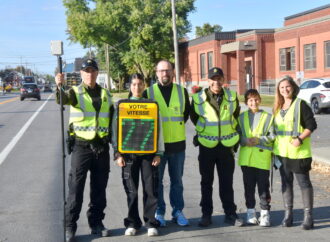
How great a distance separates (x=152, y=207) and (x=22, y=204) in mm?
2526

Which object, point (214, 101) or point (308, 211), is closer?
point (308, 211)

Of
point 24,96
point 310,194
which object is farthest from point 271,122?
point 24,96

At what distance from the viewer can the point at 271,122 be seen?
620 cm

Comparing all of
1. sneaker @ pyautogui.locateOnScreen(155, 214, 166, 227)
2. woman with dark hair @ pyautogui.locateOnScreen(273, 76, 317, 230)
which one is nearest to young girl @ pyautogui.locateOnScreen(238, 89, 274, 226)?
woman with dark hair @ pyautogui.locateOnScreen(273, 76, 317, 230)

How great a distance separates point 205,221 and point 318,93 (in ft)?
58.0

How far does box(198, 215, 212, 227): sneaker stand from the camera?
20.1 feet

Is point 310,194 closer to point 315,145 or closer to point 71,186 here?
point 71,186

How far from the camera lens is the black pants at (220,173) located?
613cm

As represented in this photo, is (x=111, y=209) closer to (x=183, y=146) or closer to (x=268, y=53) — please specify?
(x=183, y=146)

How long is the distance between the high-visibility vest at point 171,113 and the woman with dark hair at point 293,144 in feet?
3.82

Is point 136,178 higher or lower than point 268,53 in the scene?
lower

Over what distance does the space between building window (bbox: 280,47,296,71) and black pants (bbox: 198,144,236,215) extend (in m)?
33.5

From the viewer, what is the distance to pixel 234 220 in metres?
6.16

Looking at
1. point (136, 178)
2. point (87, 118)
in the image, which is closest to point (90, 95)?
point (87, 118)
